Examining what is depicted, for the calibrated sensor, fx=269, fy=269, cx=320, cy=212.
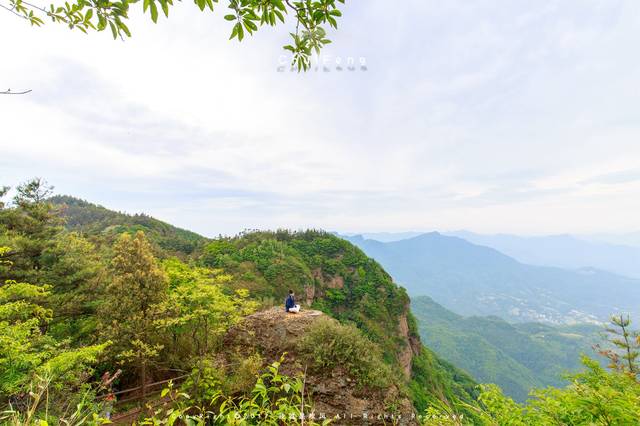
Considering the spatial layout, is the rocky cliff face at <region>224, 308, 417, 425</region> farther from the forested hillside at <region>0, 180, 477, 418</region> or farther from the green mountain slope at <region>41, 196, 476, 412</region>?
the green mountain slope at <region>41, 196, 476, 412</region>

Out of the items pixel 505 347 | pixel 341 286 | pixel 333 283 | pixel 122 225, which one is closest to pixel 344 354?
pixel 333 283

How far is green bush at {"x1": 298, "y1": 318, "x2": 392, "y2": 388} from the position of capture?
849cm

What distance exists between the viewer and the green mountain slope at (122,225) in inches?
1742

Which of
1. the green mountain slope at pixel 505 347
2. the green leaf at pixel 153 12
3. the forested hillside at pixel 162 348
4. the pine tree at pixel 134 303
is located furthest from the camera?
the green mountain slope at pixel 505 347

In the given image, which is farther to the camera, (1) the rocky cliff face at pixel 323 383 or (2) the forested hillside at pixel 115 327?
(1) the rocky cliff face at pixel 323 383

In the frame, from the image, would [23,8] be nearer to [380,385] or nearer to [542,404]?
[542,404]

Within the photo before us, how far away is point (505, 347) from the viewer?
117m

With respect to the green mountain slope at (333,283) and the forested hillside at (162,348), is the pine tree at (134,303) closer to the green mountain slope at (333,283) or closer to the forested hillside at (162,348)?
the forested hillside at (162,348)

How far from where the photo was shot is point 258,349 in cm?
977

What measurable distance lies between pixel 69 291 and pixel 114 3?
573 inches

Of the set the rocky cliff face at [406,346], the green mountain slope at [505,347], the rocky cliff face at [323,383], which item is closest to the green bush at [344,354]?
the rocky cliff face at [323,383]

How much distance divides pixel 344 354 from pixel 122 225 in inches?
2315

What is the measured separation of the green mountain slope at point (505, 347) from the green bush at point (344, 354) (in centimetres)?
9098

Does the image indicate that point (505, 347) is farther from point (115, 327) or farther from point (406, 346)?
point (115, 327)
